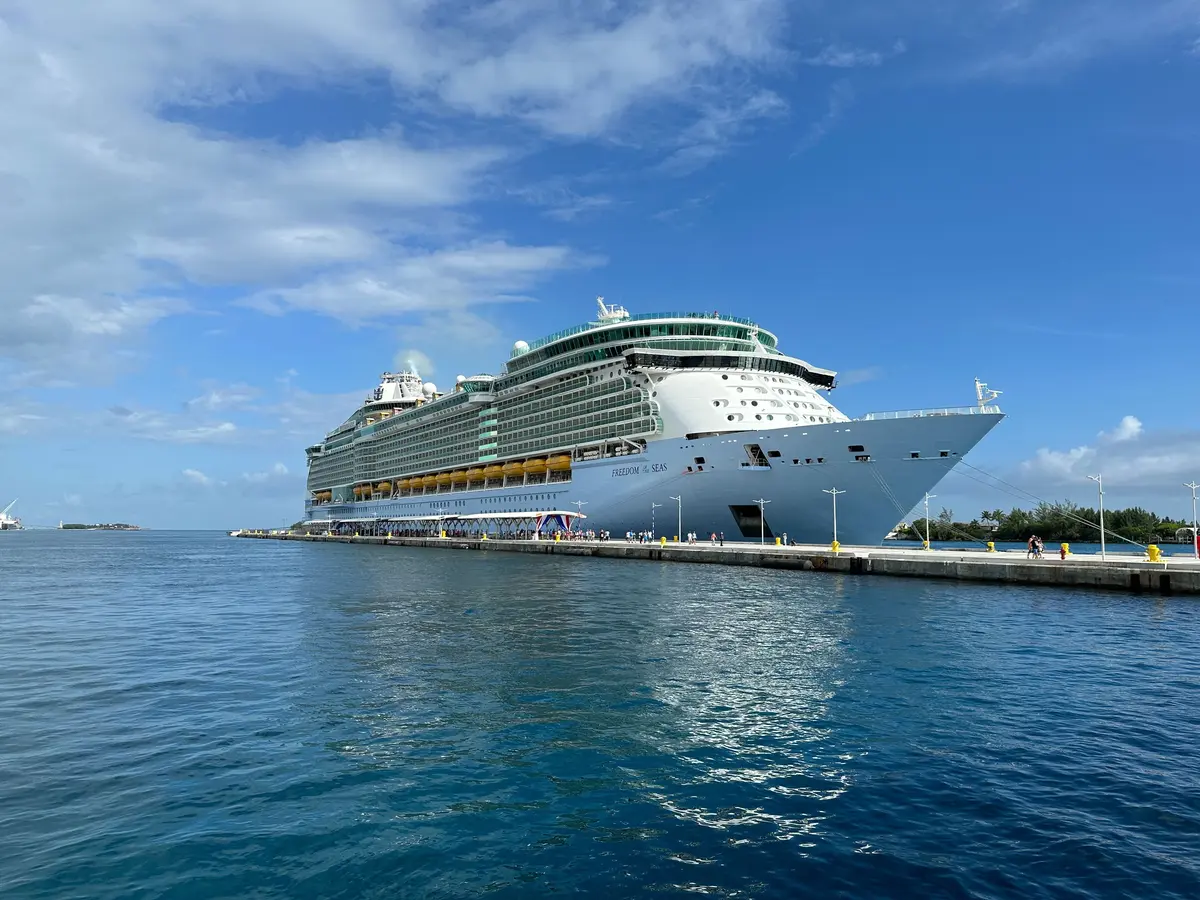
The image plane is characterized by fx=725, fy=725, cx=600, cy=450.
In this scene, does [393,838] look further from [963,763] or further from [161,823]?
[963,763]

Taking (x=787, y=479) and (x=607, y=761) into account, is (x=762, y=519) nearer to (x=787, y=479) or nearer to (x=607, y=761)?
(x=787, y=479)

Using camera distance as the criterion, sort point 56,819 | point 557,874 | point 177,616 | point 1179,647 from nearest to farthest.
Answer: point 557,874
point 56,819
point 1179,647
point 177,616

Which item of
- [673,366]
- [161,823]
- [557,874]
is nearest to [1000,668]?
[557,874]

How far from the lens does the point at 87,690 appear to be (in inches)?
583

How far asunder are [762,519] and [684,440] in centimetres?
712

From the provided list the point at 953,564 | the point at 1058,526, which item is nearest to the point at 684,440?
the point at 953,564

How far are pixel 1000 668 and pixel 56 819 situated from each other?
16917 mm

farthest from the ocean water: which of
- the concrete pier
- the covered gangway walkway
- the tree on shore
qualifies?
the tree on shore

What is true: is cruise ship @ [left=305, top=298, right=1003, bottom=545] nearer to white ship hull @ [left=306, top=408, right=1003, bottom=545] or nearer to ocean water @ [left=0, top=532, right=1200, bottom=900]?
white ship hull @ [left=306, top=408, right=1003, bottom=545]

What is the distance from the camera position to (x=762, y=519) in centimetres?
4656

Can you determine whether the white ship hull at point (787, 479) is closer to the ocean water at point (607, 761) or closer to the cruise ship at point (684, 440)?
the cruise ship at point (684, 440)

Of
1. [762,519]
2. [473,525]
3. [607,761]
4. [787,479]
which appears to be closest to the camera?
[607,761]

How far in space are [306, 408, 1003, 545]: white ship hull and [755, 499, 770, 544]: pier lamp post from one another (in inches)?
8.0

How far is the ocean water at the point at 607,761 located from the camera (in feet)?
23.5
